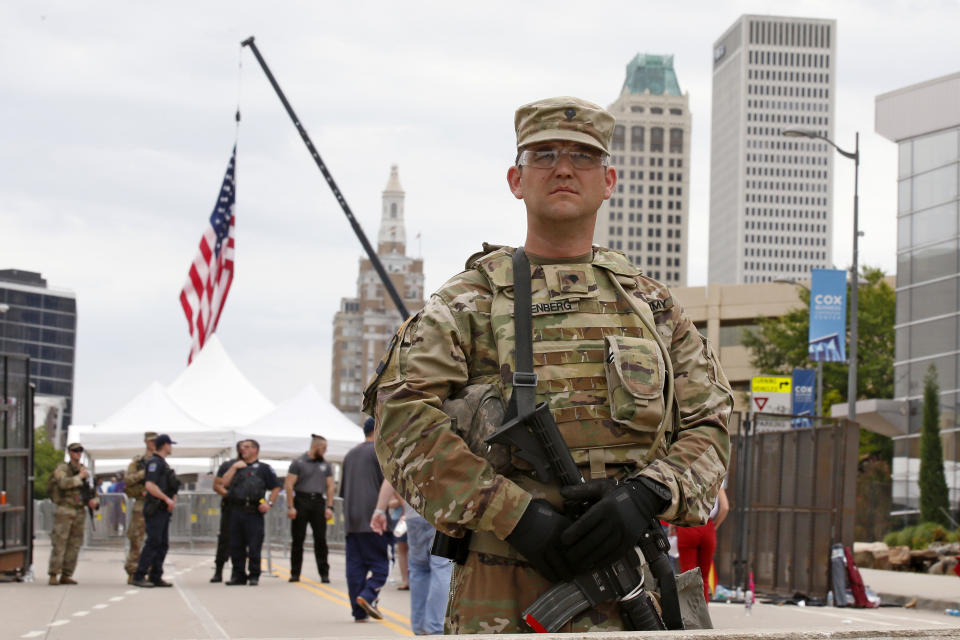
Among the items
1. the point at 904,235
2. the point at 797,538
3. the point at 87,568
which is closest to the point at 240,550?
the point at 87,568

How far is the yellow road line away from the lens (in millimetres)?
12344

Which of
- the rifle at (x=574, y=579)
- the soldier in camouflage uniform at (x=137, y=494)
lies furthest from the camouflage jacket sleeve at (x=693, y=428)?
the soldier in camouflage uniform at (x=137, y=494)

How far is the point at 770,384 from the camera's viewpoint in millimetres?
32875

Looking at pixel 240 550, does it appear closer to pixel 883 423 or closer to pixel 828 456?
pixel 828 456

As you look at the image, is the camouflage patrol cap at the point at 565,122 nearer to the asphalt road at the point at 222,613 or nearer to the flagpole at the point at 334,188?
the asphalt road at the point at 222,613

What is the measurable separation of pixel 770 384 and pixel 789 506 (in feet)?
51.1

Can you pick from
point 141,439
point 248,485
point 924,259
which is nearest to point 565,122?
point 248,485

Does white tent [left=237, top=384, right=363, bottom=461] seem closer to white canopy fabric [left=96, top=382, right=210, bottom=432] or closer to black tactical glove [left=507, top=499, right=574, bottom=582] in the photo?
white canopy fabric [left=96, top=382, right=210, bottom=432]

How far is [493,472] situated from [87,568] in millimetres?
20092

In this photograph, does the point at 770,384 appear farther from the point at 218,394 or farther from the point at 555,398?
the point at 555,398

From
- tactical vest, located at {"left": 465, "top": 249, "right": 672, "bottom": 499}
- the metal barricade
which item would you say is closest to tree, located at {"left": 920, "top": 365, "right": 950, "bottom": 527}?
the metal barricade

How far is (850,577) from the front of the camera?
16969 mm

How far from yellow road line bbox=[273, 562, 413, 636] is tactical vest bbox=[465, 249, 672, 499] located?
741 cm

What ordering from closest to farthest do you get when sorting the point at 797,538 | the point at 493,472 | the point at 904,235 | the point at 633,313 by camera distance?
1. the point at 493,472
2. the point at 633,313
3. the point at 797,538
4. the point at 904,235
